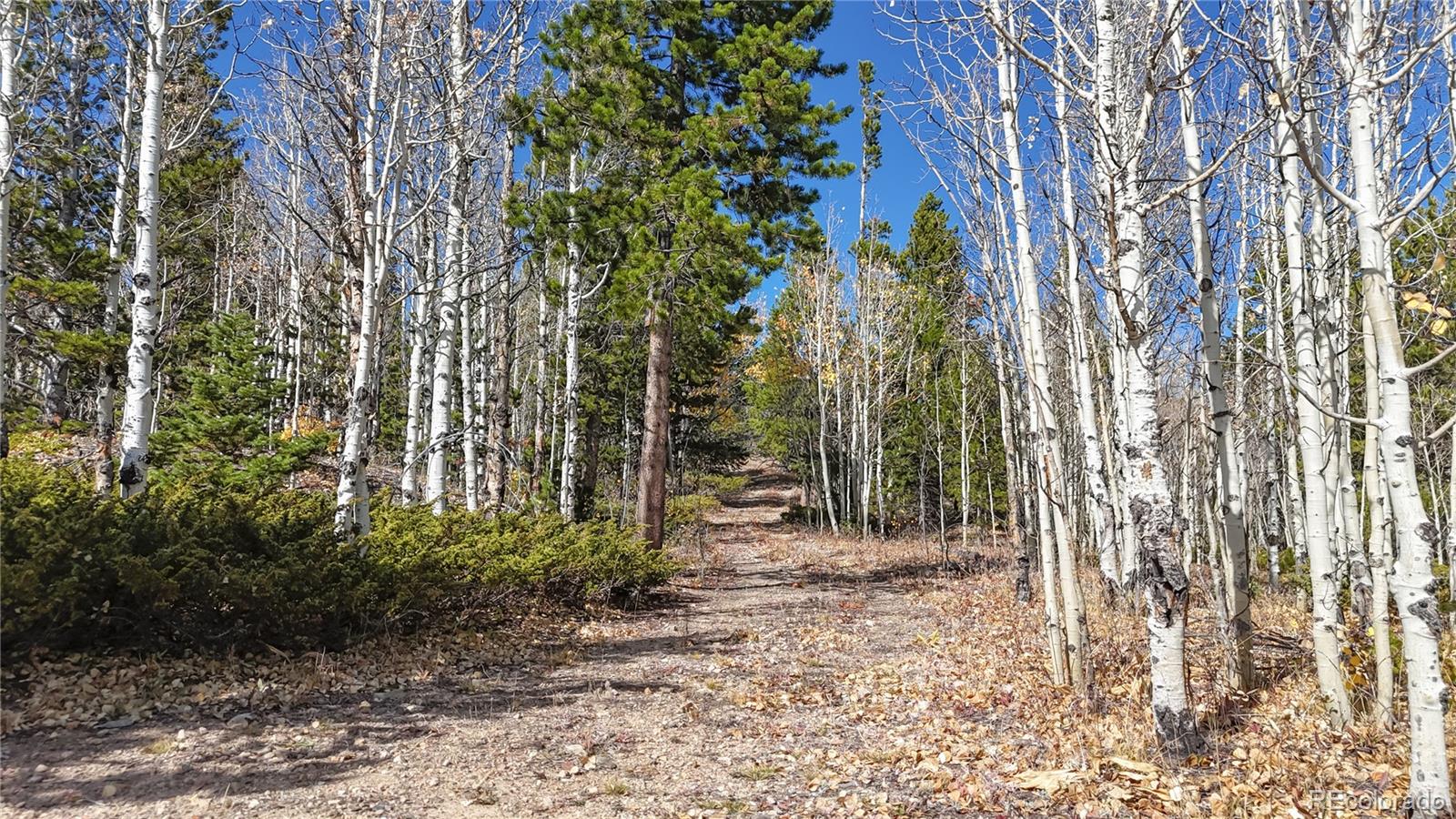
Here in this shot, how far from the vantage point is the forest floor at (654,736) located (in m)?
3.59

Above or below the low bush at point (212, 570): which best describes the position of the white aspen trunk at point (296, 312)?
above

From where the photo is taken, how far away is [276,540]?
5785mm

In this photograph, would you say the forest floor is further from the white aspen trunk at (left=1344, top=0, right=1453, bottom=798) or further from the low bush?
the white aspen trunk at (left=1344, top=0, right=1453, bottom=798)

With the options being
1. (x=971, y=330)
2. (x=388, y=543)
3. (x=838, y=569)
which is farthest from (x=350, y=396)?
(x=838, y=569)

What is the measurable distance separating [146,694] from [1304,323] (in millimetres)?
7415

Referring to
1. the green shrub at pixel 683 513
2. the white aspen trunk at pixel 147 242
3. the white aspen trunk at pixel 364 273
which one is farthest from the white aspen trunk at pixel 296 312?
the white aspen trunk at pixel 364 273

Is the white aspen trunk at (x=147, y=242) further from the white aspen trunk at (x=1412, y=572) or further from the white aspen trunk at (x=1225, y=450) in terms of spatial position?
the white aspen trunk at (x=1412, y=572)

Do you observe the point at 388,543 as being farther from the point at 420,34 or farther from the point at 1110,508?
the point at 1110,508

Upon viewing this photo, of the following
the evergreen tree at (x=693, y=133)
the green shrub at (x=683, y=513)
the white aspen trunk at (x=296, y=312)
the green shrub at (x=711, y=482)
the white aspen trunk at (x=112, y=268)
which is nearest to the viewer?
the white aspen trunk at (x=112, y=268)

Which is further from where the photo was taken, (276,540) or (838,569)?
(838,569)

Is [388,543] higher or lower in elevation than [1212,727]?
higher

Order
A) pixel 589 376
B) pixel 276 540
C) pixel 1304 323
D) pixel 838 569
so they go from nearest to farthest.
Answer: pixel 1304 323, pixel 276 540, pixel 838 569, pixel 589 376

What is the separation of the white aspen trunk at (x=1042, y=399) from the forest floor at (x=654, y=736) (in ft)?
1.50

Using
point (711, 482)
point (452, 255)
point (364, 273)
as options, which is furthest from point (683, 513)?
point (364, 273)
